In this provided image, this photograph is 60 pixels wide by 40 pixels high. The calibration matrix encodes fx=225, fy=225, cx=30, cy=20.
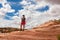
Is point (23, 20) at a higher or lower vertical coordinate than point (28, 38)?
higher

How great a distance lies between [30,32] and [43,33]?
1.19 m

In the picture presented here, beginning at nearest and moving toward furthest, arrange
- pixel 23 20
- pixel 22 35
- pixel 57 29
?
1. pixel 22 35
2. pixel 57 29
3. pixel 23 20

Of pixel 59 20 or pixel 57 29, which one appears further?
pixel 59 20

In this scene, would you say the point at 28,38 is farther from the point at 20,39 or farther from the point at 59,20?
the point at 59,20

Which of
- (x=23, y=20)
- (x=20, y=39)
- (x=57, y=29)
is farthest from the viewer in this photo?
(x=23, y=20)

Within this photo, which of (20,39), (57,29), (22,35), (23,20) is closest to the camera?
(20,39)

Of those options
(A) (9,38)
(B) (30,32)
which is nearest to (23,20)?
(B) (30,32)

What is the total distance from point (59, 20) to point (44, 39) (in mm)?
6950

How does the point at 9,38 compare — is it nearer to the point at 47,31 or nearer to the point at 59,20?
the point at 47,31

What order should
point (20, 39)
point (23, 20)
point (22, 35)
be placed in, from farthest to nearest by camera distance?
point (23, 20) → point (22, 35) → point (20, 39)

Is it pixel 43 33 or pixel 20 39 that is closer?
pixel 20 39

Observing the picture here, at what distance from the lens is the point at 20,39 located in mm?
17109

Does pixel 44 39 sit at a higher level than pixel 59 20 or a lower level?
lower

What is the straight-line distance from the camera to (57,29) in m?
19.7
